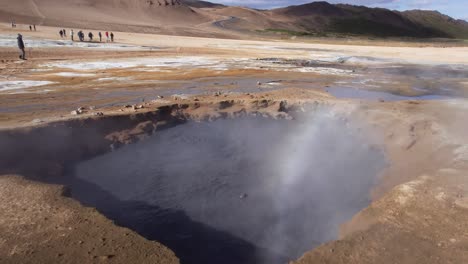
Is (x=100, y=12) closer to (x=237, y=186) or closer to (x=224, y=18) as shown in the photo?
(x=224, y=18)

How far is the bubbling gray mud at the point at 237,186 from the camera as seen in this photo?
517 cm

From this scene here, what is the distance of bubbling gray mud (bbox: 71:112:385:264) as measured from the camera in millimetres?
5172

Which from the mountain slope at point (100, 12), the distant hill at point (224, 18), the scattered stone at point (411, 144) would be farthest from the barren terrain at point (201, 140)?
the distant hill at point (224, 18)

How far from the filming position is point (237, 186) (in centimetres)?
687

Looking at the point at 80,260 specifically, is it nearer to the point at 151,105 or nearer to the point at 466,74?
the point at 151,105

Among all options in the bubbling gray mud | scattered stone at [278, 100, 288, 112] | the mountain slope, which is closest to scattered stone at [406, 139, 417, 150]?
the bubbling gray mud

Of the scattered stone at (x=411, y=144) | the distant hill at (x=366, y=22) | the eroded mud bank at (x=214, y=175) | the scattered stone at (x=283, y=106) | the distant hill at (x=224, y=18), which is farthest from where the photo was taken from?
the distant hill at (x=366, y=22)

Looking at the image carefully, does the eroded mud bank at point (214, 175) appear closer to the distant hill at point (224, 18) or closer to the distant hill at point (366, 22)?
the distant hill at point (224, 18)

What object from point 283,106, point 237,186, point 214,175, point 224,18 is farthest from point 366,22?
point 237,186

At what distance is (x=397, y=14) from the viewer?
443ft

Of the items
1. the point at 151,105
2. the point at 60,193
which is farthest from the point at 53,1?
the point at 60,193

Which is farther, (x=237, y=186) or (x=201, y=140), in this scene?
(x=201, y=140)

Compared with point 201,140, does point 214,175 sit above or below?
below

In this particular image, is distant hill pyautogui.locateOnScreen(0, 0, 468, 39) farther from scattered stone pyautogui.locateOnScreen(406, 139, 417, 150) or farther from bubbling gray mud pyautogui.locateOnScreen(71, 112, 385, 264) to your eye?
scattered stone pyautogui.locateOnScreen(406, 139, 417, 150)
